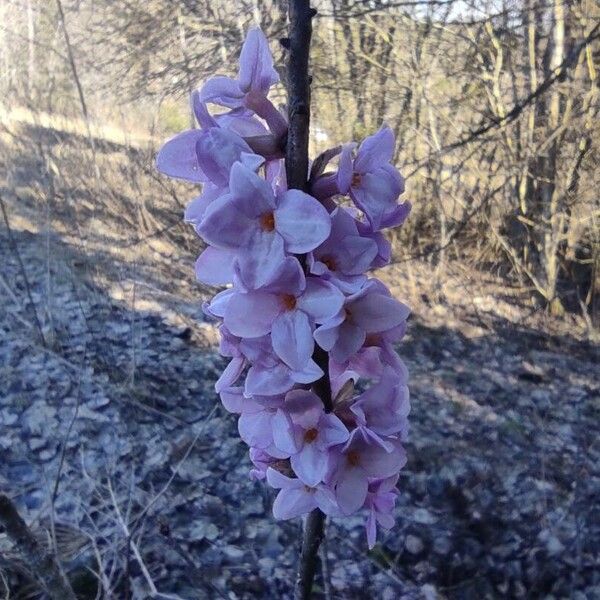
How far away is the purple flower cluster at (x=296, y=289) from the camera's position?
0.84 m

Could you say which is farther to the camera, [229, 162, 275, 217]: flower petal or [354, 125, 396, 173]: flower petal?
[354, 125, 396, 173]: flower petal

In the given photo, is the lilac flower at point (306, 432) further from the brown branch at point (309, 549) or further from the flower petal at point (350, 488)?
the brown branch at point (309, 549)

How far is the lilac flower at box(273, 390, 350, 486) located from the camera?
0.93 m

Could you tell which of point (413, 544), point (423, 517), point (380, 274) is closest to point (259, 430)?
point (413, 544)

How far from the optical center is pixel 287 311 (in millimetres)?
875

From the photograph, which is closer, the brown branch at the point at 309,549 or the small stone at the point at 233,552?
the brown branch at the point at 309,549

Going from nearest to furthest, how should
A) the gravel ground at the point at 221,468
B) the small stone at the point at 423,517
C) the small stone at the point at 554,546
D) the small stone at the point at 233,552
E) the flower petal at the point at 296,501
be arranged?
the flower petal at the point at 296,501, the gravel ground at the point at 221,468, the small stone at the point at 233,552, the small stone at the point at 554,546, the small stone at the point at 423,517

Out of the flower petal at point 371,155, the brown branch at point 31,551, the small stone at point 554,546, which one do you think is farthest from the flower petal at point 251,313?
the small stone at point 554,546

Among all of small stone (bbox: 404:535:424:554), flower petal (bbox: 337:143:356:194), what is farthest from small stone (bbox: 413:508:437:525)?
flower petal (bbox: 337:143:356:194)

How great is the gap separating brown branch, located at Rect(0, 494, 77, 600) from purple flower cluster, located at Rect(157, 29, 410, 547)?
2.26ft

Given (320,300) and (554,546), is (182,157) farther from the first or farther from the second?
(554,546)

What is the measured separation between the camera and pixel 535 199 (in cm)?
544

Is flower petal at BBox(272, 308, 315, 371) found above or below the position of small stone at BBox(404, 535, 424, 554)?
above

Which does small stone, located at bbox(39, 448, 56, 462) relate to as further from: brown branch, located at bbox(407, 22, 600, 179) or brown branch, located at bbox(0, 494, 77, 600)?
brown branch, located at bbox(407, 22, 600, 179)
